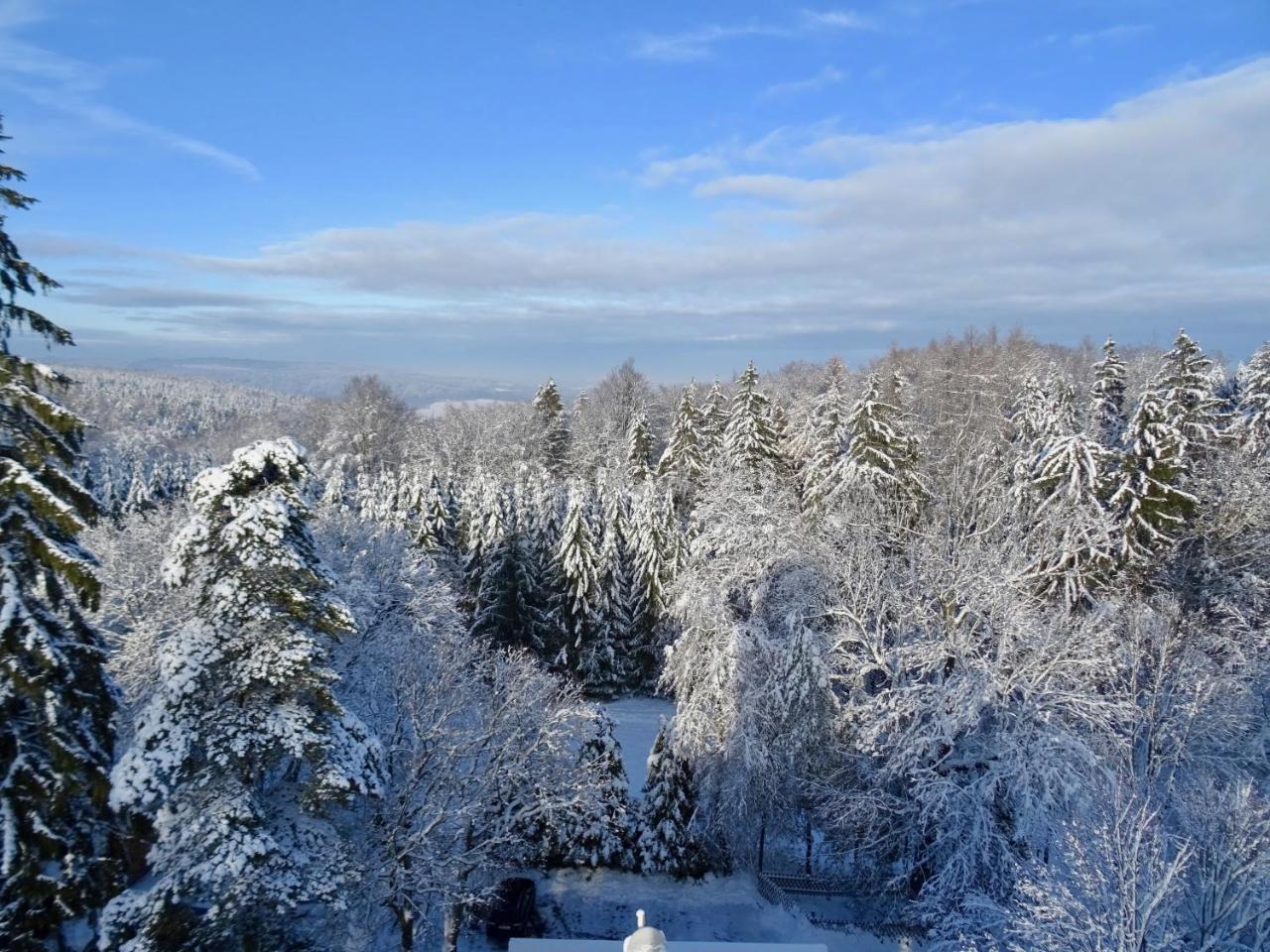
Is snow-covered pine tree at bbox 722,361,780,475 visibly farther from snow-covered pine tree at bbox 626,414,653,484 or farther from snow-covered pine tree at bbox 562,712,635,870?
snow-covered pine tree at bbox 562,712,635,870

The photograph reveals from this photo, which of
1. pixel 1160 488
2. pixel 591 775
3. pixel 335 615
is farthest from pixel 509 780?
pixel 1160 488

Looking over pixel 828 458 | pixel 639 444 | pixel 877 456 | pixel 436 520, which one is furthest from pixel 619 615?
pixel 639 444

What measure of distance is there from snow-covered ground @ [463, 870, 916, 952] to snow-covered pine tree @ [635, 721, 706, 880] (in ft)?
1.44

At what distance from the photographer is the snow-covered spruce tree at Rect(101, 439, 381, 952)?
9.77 m

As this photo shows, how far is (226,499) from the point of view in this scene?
34.5 feet

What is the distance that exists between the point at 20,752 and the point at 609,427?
175 feet

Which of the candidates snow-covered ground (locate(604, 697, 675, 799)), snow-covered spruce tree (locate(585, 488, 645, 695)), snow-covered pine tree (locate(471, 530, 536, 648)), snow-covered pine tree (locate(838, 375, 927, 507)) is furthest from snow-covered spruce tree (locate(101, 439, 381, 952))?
snow-covered pine tree (locate(471, 530, 536, 648))

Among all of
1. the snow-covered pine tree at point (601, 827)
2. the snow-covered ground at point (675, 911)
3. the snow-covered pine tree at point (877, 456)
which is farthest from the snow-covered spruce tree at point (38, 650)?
the snow-covered pine tree at point (877, 456)

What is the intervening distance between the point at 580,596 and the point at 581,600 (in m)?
0.20

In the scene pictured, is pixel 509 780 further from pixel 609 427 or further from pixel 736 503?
pixel 609 427

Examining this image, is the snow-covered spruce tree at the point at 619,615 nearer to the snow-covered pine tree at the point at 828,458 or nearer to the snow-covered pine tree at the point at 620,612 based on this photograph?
the snow-covered pine tree at the point at 620,612

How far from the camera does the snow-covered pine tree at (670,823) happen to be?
2048cm

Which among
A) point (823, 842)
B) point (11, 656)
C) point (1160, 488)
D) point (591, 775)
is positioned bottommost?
point (823, 842)

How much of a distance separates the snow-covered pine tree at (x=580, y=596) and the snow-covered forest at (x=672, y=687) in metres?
0.20
